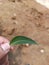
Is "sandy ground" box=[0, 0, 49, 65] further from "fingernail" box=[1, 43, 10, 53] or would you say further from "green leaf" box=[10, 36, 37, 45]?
"green leaf" box=[10, 36, 37, 45]

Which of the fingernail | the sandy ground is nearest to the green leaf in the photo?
the fingernail

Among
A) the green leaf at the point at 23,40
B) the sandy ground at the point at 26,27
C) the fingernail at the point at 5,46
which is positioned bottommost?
the sandy ground at the point at 26,27

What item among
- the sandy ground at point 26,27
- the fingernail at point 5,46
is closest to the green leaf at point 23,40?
the fingernail at point 5,46

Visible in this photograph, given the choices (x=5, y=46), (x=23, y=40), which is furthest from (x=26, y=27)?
(x=23, y=40)

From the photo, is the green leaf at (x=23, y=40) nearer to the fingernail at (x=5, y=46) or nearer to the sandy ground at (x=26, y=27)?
the fingernail at (x=5, y=46)

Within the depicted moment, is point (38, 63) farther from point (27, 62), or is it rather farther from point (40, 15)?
point (40, 15)

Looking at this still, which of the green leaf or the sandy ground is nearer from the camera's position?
the green leaf

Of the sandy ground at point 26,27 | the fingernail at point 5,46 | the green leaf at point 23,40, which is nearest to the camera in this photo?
the green leaf at point 23,40

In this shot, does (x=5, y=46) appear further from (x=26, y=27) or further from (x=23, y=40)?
(x=26, y=27)

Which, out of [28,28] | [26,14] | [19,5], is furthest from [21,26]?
[19,5]
